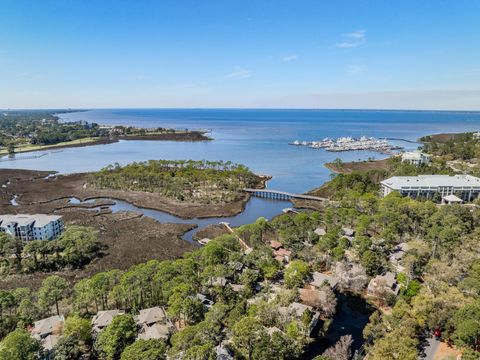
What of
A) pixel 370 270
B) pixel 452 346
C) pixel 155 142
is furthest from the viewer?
pixel 155 142

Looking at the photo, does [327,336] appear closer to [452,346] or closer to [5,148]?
[452,346]

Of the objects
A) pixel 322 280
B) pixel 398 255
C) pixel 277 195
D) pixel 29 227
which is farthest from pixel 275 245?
pixel 29 227

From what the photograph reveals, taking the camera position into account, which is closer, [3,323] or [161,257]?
[3,323]

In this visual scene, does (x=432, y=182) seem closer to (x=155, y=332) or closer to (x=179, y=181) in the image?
(x=179, y=181)

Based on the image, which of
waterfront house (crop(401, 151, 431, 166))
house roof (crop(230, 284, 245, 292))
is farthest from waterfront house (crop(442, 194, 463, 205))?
house roof (crop(230, 284, 245, 292))

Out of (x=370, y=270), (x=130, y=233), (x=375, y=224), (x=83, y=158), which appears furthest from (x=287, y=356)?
(x=83, y=158)

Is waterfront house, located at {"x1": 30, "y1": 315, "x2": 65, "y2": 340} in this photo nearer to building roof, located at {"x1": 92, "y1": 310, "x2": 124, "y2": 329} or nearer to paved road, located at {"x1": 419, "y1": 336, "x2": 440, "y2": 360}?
building roof, located at {"x1": 92, "y1": 310, "x2": 124, "y2": 329}
